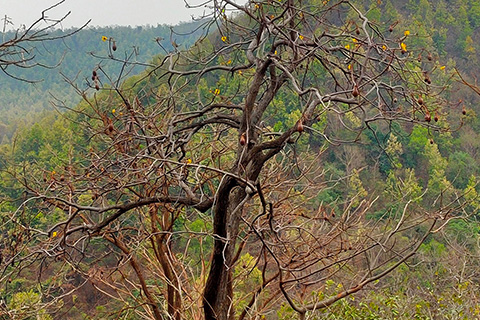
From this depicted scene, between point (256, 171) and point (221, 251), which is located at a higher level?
point (256, 171)

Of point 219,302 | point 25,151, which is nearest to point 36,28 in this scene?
point 219,302

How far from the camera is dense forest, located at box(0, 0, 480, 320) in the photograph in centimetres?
246

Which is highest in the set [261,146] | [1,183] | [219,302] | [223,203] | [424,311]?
[1,183]

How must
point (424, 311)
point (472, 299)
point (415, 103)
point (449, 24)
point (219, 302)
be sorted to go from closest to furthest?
point (415, 103) → point (219, 302) → point (472, 299) → point (424, 311) → point (449, 24)

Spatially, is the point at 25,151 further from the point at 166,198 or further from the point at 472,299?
the point at 166,198

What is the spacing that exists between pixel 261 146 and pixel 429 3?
2960 cm

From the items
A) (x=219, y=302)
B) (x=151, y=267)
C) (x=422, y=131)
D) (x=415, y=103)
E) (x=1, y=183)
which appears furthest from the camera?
(x=422, y=131)

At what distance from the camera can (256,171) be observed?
8.54 ft

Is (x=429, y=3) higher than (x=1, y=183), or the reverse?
(x=429, y=3)

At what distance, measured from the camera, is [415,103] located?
2.35 metres

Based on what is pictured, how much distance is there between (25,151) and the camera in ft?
72.9

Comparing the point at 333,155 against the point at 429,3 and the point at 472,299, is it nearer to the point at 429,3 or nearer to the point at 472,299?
the point at 429,3

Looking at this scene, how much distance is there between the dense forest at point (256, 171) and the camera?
8.09 ft

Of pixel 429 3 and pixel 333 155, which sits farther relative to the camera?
pixel 429 3
